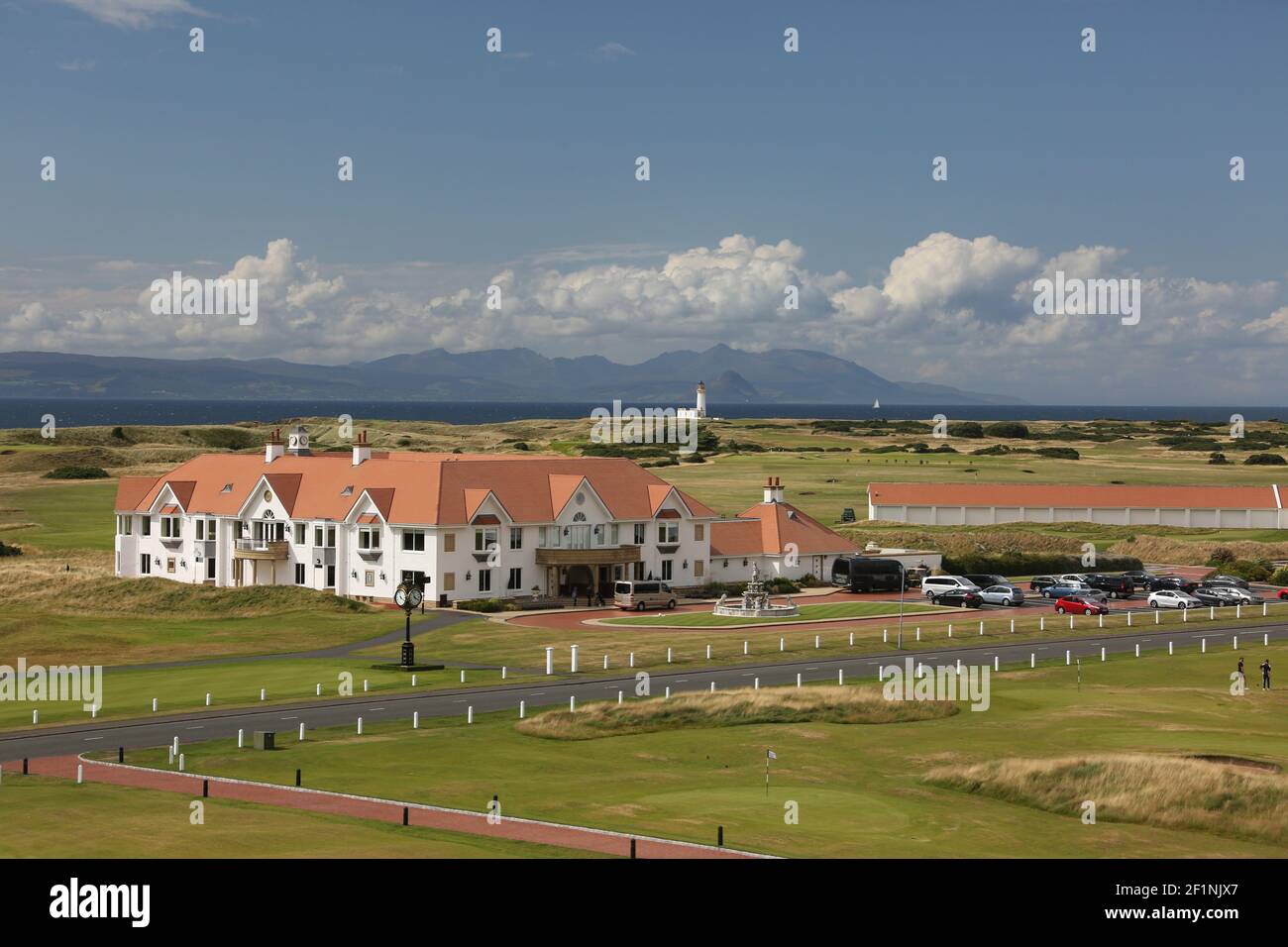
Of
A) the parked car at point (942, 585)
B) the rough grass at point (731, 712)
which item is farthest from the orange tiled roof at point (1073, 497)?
the rough grass at point (731, 712)

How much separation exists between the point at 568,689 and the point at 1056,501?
277 feet

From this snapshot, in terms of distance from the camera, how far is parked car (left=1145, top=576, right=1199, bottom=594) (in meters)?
95.2

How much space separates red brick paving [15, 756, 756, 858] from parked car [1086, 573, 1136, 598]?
68.6 meters

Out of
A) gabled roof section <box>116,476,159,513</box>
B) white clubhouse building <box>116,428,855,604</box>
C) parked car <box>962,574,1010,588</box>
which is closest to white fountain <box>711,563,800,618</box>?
white clubhouse building <box>116,428,855,604</box>

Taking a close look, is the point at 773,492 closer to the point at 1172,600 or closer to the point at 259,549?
the point at 1172,600

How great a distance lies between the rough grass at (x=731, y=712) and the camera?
5153 cm

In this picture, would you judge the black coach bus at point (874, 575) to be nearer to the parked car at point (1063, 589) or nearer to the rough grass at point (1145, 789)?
the parked car at point (1063, 589)

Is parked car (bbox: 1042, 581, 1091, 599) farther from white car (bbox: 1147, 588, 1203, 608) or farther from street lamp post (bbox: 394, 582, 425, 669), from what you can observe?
street lamp post (bbox: 394, 582, 425, 669)

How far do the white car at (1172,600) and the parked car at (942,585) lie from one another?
11.0 metres

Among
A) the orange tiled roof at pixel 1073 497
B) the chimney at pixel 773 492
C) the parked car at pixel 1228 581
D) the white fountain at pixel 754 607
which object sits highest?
the chimney at pixel 773 492

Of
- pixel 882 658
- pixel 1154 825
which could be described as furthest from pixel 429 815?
pixel 882 658
